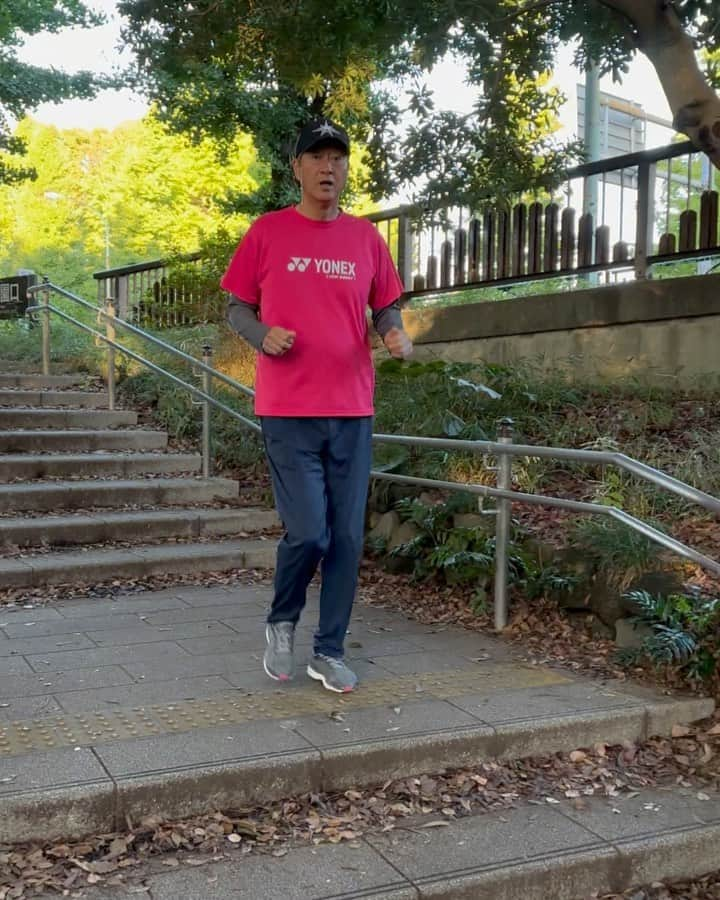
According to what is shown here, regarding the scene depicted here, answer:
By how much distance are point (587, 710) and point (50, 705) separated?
1.83 m

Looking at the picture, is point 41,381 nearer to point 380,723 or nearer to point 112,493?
point 112,493

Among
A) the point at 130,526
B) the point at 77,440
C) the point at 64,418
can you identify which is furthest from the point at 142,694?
the point at 64,418

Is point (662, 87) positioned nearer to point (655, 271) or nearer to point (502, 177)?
point (502, 177)

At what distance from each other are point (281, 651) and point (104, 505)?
3036mm

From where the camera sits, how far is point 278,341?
3.05m

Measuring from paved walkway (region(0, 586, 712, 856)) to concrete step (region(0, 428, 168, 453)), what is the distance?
9.09 feet

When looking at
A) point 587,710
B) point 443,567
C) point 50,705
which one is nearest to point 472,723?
point 587,710

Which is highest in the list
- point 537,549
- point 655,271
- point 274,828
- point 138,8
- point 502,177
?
point 138,8

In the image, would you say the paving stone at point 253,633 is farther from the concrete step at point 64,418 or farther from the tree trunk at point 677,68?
the concrete step at point 64,418

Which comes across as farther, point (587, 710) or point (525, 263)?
point (525, 263)

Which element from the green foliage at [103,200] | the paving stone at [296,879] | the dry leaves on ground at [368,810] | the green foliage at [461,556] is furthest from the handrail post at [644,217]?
the green foliage at [103,200]

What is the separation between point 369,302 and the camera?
3363 mm

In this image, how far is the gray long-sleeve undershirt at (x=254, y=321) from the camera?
315 cm

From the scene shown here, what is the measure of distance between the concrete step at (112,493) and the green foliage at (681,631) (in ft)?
11.4
